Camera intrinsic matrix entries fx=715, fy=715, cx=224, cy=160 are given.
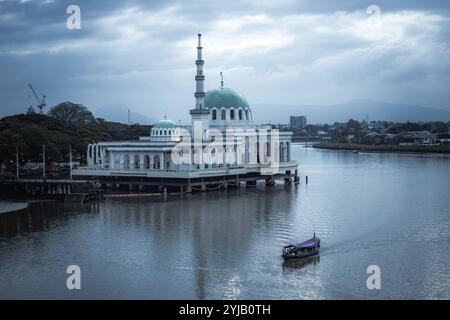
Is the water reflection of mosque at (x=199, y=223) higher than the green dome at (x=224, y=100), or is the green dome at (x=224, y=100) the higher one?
the green dome at (x=224, y=100)

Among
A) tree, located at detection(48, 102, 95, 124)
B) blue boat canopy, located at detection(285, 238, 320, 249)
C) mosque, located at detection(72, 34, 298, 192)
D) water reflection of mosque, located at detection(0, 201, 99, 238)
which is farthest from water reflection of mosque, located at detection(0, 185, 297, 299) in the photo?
tree, located at detection(48, 102, 95, 124)

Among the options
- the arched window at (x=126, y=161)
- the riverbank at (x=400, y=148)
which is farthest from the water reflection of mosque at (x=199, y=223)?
the riverbank at (x=400, y=148)

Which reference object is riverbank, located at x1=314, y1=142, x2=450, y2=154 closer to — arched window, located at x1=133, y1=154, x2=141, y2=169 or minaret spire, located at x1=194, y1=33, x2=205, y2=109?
minaret spire, located at x1=194, y1=33, x2=205, y2=109

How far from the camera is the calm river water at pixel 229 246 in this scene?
21.4 metres

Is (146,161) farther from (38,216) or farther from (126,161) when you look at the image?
(38,216)

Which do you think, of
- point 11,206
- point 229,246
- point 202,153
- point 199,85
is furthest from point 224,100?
point 229,246

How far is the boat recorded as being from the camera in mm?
24594

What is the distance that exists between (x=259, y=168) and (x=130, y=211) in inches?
615

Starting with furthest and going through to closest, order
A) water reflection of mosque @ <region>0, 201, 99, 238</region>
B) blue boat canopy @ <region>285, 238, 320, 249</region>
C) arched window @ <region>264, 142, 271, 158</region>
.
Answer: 1. arched window @ <region>264, 142, 271, 158</region>
2. water reflection of mosque @ <region>0, 201, 99, 238</region>
3. blue boat canopy @ <region>285, 238, 320, 249</region>

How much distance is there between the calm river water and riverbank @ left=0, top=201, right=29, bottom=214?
0.70 meters

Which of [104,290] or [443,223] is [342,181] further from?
[104,290]

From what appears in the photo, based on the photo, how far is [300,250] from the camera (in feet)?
81.3

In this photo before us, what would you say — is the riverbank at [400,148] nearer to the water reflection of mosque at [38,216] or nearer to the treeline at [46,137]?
the treeline at [46,137]
